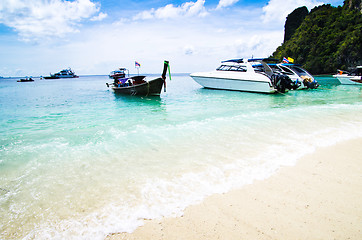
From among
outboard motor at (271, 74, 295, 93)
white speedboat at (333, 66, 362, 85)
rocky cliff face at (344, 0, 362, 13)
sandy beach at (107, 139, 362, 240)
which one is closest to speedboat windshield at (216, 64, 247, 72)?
outboard motor at (271, 74, 295, 93)

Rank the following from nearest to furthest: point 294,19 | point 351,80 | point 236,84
Result: point 236,84 → point 351,80 → point 294,19

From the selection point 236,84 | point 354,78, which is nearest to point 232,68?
point 236,84

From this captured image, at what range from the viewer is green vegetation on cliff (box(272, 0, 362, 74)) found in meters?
52.5

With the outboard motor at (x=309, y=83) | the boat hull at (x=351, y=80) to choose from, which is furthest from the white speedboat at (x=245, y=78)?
the boat hull at (x=351, y=80)

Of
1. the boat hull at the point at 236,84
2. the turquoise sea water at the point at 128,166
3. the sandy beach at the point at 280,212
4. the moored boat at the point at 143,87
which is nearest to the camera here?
the sandy beach at the point at 280,212

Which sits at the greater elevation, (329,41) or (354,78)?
(329,41)

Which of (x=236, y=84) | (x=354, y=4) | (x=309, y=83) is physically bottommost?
(x=309, y=83)

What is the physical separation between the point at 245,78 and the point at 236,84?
3.82ft

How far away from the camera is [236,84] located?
1944 centimetres

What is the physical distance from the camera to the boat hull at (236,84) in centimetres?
1777

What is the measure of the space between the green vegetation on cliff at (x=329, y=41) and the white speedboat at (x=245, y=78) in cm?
4958

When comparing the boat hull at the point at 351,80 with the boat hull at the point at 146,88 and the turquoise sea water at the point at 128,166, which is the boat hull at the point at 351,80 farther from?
the boat hull at the point at 146,88

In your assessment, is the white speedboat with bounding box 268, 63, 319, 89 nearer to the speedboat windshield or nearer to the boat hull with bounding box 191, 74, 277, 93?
the speedboat windshield

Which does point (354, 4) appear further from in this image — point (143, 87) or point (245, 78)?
point (143, 87)
